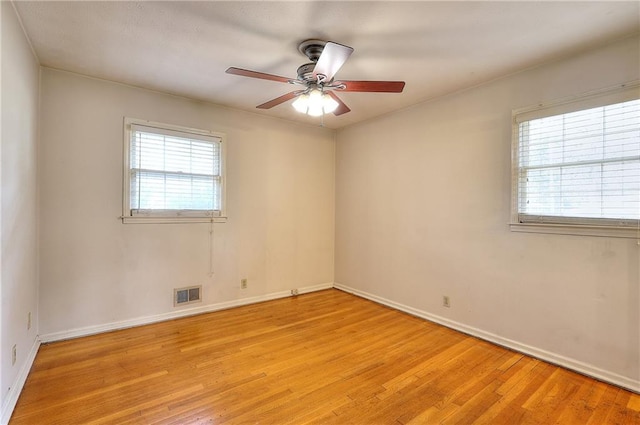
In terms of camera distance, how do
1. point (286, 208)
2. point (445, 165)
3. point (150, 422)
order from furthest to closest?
point (286, 208) < point (445, 165) < point (150, 422)

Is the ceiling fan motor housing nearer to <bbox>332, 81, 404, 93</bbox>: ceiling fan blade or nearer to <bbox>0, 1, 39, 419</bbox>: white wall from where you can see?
<bbox>332, 81, 404, 93</bbox>: ceiling fan blade

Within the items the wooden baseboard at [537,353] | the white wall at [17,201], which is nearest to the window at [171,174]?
the white wall at [17,201]

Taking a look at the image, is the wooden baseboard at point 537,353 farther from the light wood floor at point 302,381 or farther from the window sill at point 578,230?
the window sill at point 578,230

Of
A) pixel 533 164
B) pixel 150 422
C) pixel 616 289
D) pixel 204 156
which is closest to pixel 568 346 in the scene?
pixel 616 289

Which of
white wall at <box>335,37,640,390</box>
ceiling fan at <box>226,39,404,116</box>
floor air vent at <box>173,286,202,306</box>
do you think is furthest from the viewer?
floor air vent at <box>173,286,202,306</box>

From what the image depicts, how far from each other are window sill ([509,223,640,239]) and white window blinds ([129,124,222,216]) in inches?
130

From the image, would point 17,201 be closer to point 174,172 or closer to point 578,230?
point 174,172

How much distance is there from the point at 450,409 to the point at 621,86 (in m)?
2.63

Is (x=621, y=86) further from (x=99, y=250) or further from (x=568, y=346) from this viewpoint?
(x=99, y=250)

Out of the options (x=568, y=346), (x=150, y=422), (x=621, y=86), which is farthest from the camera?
Answer: (x=568, y=346)

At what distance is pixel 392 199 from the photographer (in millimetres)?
4031

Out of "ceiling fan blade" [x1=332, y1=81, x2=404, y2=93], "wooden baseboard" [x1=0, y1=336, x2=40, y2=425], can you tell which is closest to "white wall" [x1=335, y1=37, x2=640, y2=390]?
"ceiling fan blade" [x1=332, y1=81, x2=404, y2=93]

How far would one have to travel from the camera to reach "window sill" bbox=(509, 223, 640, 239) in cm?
223

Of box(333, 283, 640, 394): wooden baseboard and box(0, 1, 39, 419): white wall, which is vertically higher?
box(0, 1, 39, 419): white wall
